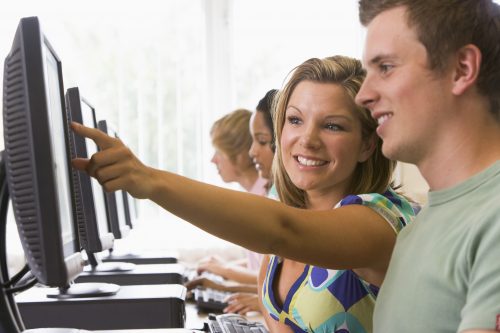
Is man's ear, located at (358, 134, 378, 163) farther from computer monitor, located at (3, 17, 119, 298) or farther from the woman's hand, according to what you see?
computer monitor, located at (3, 17, 119, 298)

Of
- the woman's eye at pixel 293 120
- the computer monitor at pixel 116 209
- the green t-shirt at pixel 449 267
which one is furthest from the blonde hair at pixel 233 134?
the green t-shirt at pixel 449 267

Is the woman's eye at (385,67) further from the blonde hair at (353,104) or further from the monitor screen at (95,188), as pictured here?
the monitor screen at (95,188)

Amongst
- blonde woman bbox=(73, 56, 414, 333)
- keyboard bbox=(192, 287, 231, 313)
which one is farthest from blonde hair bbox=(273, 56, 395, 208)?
keyboard bbox=(192, 287, 231, 313)

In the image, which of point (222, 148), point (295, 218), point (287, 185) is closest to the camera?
point (295, 218)

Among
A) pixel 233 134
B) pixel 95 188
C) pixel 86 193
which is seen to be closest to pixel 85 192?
pixel 86 193

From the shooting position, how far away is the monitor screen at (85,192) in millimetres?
1459

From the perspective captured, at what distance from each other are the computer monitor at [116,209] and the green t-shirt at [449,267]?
3.42ft

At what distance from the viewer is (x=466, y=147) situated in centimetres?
95

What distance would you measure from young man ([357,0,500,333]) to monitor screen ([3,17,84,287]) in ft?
1.54

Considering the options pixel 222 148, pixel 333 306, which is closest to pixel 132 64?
pixel 222 148

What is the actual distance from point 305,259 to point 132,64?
3.03 metres

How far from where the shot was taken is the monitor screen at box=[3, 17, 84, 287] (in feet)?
2.81

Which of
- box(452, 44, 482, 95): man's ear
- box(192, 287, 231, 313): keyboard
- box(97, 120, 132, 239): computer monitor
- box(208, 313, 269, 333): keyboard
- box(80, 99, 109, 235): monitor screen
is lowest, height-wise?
box(192, 287, 231, 313): keyboard

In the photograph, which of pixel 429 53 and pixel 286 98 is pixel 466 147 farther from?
pixel 286 98
